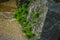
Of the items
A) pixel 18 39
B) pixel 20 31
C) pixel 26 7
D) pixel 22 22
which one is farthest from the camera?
pixel 26 7

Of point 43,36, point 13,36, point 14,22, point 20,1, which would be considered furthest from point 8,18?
point 43,36

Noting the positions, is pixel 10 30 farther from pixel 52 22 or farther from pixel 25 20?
pixel 52 22

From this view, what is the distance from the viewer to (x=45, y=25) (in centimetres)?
388

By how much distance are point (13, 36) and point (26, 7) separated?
2275mm

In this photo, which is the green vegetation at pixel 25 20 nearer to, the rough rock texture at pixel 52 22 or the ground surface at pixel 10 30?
the ground surface at pixel 10 30

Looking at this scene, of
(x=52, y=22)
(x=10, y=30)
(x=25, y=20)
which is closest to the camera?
(x=52, y=22)

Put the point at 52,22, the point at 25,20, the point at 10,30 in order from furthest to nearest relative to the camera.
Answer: the point at 25,20, the point at 10,30, the point at 52,22

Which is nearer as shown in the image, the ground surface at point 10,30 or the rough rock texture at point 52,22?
the rough rock texture at point 52,22

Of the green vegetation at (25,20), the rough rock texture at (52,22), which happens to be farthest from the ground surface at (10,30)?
the rough rock texture at (52,22)

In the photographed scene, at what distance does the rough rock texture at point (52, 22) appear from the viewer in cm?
365

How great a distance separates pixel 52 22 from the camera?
3.71 metres

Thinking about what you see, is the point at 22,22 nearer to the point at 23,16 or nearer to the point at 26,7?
the point at 23,16

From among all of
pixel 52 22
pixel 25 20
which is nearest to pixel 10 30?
pixel 25 20

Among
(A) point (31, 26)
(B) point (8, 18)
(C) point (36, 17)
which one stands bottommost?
(B) point (8, 18)
